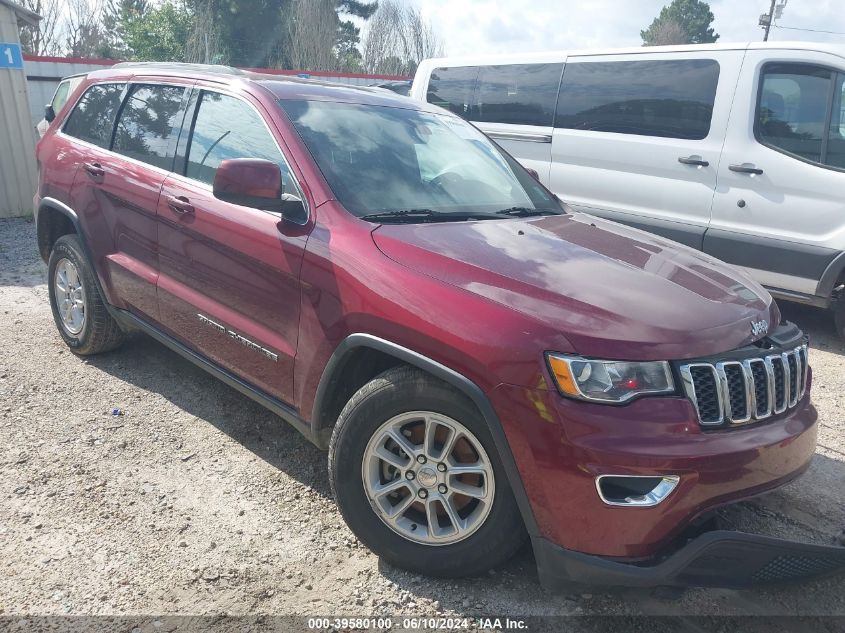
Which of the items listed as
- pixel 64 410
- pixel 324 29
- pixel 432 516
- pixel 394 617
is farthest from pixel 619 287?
pixel 324 29

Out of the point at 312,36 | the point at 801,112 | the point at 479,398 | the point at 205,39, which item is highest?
the point at 312,36

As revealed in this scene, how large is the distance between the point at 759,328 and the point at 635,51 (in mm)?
4348

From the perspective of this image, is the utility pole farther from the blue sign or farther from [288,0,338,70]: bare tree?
the blue sign

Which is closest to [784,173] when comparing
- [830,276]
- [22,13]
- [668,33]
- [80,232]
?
[830,276]

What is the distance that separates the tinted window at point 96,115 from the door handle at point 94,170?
6.0 inches

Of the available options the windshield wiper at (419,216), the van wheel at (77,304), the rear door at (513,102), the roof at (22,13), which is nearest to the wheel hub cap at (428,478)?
the windshield wiper at (419,216)

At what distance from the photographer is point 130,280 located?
3895 mm

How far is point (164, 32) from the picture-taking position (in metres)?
30.9

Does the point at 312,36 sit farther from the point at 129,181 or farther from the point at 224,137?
the point at 224,137

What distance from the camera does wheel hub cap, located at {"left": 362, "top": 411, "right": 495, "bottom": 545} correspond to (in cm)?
243

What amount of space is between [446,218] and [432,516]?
1.23 meters

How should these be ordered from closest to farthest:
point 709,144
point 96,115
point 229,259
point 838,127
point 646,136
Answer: point 229,259 < point 96,115 < point 838,127 < point 709,144 < point 646,136

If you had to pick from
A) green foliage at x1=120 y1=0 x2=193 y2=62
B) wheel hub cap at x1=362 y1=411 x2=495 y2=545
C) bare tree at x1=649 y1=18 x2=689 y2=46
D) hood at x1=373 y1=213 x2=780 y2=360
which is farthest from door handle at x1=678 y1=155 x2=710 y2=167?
bare tree at x1=649 y1=18 x2=689 y2=46

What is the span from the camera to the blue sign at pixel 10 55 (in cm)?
909
